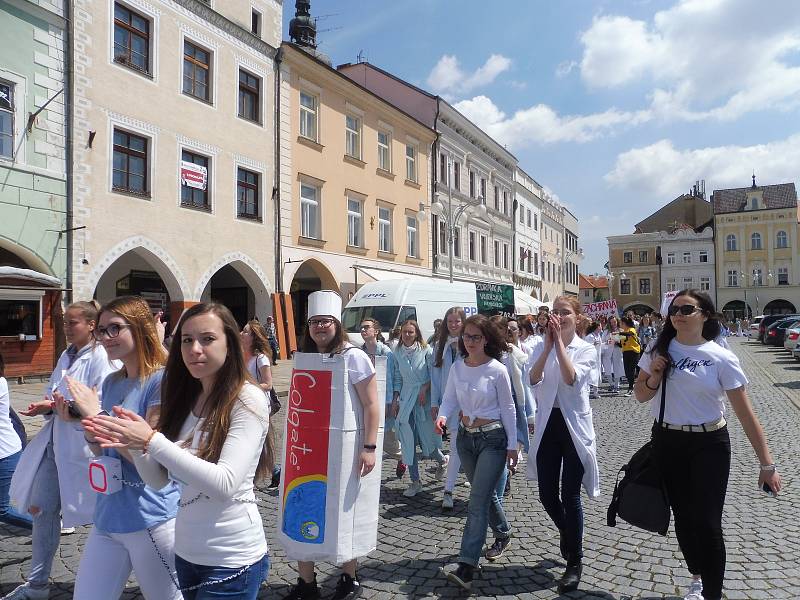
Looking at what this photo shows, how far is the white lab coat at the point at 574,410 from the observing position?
3955 mm

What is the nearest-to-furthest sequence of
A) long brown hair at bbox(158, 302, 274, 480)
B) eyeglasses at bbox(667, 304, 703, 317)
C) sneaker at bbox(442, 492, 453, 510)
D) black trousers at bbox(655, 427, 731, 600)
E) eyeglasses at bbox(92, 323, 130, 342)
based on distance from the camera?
long brown hair at bbox(158, 302, 274, 480) < eyeglasses at bbox(92, 323, 130, 342) < black trousers at bbox(655, 427, 731, 600) < eyeglasses at bbox(667, 304, 703, 317) < sneaker at bbox(442, 492, 453, 510)

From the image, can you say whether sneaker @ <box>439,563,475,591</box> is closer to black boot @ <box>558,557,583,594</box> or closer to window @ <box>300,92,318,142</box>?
black boot @ <box>558,557,583,594</box>

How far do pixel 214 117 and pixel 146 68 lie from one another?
2525 millimetres

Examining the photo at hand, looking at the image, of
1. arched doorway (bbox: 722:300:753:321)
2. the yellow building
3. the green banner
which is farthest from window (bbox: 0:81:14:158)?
arched doorway (bbox: 722:300:753:321)

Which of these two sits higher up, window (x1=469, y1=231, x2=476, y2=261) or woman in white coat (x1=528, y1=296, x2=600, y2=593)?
window (x1=469, y1=231, x2=476, y2=261)

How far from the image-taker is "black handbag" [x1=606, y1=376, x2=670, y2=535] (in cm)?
345

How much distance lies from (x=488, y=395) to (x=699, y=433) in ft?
4.31

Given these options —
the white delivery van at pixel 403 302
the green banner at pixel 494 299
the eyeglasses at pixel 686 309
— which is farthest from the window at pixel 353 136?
the eyeglasses at pixel 686 309

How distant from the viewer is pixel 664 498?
3.47 meters

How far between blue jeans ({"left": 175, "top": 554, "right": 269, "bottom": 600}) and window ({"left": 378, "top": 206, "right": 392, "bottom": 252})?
80.2 feet

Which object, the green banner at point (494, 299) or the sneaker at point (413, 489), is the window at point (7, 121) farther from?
the green banner at point (494, 299)

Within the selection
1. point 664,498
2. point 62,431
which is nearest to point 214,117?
point 62,431

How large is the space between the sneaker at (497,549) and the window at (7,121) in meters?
14.0

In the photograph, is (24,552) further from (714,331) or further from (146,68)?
(146,68)
